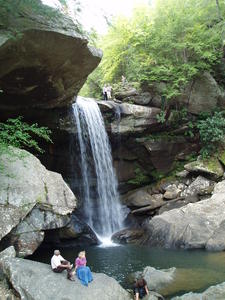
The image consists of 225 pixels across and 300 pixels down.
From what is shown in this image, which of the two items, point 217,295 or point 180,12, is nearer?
point 217,295

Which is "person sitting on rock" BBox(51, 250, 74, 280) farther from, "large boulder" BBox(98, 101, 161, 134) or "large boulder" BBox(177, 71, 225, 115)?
"large boulder" BBox(177, 71, 225, 115)

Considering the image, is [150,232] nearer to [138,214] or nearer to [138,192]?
[138,214]

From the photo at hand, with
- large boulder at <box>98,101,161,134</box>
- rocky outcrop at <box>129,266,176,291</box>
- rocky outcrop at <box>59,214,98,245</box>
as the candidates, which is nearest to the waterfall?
large boulder at <box>98,101,161,134</box>

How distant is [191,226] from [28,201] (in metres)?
7.30

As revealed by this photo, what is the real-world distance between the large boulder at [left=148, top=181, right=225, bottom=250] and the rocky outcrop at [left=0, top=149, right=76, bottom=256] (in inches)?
189

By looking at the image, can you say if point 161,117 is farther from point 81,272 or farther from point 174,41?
point 81,272

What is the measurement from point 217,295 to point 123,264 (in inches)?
197

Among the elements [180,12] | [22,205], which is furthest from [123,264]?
[180,12]

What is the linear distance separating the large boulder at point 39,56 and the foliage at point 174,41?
6.56 m

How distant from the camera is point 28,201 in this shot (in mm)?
10195

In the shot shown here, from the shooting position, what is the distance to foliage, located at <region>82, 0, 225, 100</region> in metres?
19.5

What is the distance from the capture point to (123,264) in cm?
1223

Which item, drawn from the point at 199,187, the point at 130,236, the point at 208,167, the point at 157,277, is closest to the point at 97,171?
the point at 130,236

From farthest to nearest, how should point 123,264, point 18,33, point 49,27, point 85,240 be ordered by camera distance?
point 85,240 < point 123,264 < point 49,27 < point 18,33
